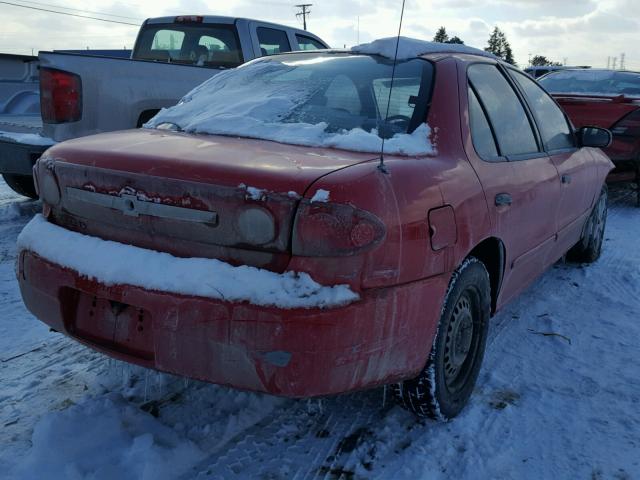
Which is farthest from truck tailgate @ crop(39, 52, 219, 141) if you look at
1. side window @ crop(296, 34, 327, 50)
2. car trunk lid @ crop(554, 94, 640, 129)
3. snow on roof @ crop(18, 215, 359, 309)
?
car trunk lid @ crop(554, 94, 640, 129)

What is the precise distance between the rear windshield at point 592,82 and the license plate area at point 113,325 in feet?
26.2

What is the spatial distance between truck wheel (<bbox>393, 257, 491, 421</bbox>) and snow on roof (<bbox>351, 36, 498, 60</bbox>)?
113cm

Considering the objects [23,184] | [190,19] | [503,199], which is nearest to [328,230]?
[503,199]

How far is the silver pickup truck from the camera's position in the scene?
16.3ft

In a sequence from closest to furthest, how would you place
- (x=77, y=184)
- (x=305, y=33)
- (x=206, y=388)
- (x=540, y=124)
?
(x=77, y=184), (x=206, y=388), (x=540, y=124), (x=305, y=33)

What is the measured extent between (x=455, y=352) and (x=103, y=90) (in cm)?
388

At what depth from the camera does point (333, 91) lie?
9.47ft

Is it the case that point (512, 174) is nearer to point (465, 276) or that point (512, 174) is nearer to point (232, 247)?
point (465, 276)

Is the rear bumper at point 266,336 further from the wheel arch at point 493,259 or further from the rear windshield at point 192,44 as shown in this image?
the rear windshield at point 192,44

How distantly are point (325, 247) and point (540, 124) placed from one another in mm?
2293

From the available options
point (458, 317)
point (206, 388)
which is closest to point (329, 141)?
point (458, 317)

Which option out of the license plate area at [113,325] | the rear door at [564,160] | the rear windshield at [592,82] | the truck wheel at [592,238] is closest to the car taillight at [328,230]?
the license plate area at [113,325]

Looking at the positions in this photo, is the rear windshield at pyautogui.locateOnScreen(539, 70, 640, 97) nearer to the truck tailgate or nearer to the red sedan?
the truck tailgate

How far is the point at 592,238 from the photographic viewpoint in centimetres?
496
